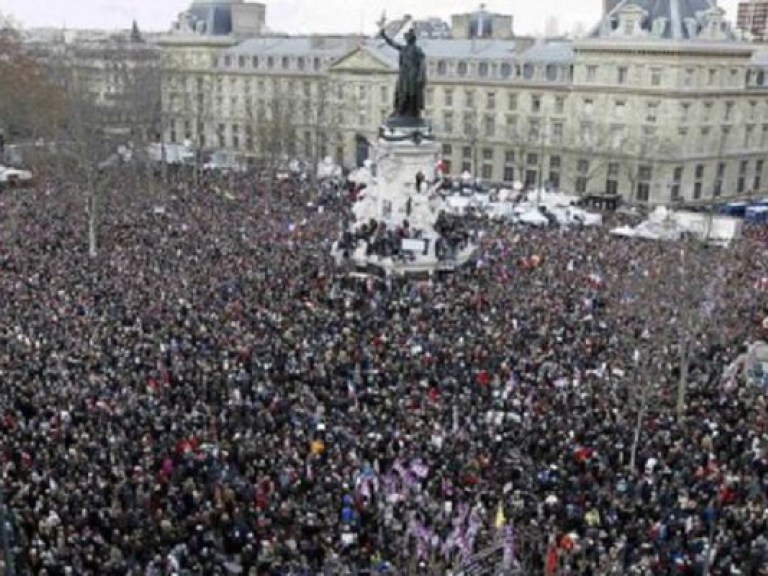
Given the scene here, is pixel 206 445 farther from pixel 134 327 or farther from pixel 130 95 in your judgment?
pixel 130 95

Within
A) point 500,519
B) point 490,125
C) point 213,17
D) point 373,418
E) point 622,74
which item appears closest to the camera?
point 500,519

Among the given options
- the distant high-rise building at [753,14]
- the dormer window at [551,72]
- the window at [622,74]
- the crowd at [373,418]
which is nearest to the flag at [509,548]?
the crowd at [373,418]

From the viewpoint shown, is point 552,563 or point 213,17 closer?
Result: point 552,563

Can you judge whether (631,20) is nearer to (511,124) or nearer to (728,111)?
(728,111)

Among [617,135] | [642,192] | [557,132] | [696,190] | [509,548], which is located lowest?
[509,548]

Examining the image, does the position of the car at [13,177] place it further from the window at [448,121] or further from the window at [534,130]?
the window at [534,130]

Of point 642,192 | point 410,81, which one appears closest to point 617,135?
point 642,192

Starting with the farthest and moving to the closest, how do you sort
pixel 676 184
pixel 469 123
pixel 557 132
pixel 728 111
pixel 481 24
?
1. pixel 481 24
2. pixel 469 123
3. pixel 557 132
4. pixel 728 111
5. pixel 676 184

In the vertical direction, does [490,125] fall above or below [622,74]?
below
